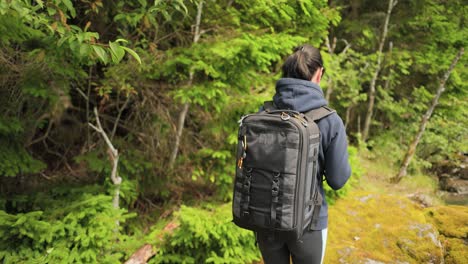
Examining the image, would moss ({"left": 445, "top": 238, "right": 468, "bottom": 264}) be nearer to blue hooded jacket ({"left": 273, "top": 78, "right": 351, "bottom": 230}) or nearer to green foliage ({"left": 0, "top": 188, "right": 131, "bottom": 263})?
blue hooded jacket ({"left": 273, "top": 78, "right": 351, "bottom": 230})

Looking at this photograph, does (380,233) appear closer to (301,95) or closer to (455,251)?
(455,251)

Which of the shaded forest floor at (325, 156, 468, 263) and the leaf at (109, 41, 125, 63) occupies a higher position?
the leaf at (109, 41, 125, 63)

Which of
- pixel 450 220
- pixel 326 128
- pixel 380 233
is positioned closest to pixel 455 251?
pixel 450 220

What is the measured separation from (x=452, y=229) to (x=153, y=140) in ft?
14.3

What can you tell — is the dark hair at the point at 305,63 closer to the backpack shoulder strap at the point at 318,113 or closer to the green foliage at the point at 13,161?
the backpack shoulder strap at the point at 318,113

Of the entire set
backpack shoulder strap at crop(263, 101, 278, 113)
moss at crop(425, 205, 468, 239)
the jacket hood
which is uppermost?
the jacket hood

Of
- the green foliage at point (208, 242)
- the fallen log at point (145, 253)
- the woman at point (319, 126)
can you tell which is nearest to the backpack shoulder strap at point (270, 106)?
the woman at point (319, 126)

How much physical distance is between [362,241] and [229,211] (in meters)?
1.72

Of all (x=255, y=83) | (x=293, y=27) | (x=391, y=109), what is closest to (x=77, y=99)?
(x=255, y=83)

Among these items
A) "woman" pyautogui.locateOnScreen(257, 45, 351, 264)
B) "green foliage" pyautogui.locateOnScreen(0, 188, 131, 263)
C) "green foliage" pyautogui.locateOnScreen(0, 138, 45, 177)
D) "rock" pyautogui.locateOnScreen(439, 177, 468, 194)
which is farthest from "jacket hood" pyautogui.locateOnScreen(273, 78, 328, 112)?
"rock" pyautogui.locateOnScreen(439, 177, 468, 194)

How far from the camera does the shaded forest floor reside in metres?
3.35

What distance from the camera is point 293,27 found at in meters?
4.56

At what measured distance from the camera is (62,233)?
2.99 m

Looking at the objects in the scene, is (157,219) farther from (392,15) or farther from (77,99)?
(392,15)
